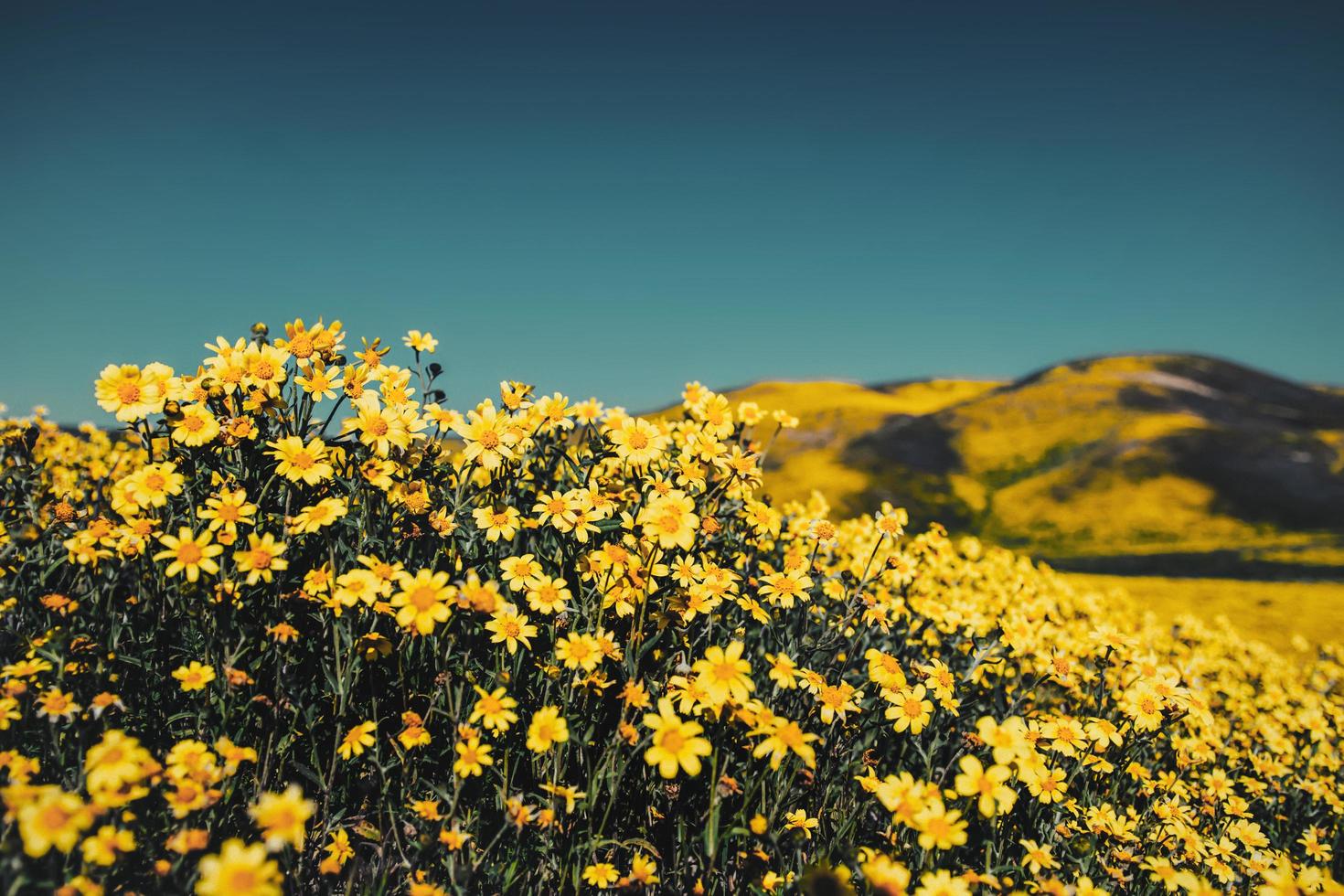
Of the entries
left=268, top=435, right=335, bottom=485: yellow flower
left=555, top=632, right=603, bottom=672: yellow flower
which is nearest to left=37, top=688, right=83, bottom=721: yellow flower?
left=268, top=435, right=335, bottom=485: yellow flower

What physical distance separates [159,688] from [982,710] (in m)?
4.95

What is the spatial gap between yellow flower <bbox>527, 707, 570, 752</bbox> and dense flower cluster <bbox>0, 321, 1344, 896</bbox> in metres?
0.01

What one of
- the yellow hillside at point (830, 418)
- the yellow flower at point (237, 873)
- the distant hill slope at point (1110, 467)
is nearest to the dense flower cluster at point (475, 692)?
the yellow flower at point (237, 873)

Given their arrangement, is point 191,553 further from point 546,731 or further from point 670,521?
point 670,521

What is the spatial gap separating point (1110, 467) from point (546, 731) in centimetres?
3144

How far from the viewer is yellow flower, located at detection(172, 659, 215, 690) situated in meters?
2.61

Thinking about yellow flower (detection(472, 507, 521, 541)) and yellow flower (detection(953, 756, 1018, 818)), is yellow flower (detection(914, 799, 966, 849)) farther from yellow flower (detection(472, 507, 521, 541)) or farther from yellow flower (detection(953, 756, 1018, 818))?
yellow flower (detection(472, 507, 521, 541))

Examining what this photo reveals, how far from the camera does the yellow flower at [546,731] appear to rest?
7.98 feet

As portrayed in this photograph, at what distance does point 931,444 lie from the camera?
1267 inches

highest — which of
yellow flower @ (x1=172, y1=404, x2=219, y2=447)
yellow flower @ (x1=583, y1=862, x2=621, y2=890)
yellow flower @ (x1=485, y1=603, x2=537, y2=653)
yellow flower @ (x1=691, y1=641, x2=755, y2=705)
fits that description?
yellow flower @ (x1=172, y1=404, x2=219, y2=447)

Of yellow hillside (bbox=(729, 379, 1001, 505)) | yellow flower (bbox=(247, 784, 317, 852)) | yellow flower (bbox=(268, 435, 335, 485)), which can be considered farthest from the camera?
yellow hillside (bbox=(729, 379, 1001, 505))

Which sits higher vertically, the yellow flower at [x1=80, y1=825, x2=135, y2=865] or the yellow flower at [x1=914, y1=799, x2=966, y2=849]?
the yellow flower at [x1=80, y1=825, x2=135, y2=865]

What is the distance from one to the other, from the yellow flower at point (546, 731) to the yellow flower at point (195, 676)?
1309 millimetres

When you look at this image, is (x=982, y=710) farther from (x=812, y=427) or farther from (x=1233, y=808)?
(x=812, y=427)
